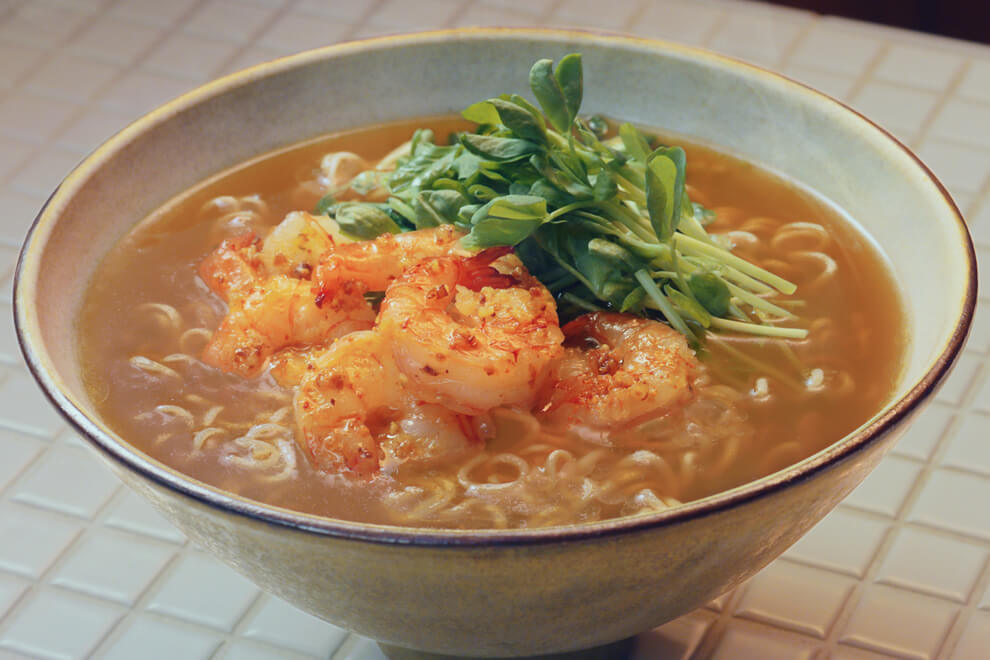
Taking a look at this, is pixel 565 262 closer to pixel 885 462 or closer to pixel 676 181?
pixel 676 181

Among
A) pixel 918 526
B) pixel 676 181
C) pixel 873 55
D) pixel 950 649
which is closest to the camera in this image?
pixel 676 181

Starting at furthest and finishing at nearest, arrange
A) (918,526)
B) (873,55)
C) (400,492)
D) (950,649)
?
1. (873,55)
2. (918,526)
3. (950,649)
4. (400,492)

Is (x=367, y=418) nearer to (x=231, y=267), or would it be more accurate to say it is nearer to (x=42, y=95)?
(x=231, y=267)

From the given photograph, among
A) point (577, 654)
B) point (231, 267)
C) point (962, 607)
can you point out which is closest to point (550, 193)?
point (231, 267)

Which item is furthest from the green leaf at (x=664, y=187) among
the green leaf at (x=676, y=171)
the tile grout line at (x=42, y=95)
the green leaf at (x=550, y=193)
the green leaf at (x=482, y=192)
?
the tile grout line at (x=42, y=95)

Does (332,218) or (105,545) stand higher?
(332,218)

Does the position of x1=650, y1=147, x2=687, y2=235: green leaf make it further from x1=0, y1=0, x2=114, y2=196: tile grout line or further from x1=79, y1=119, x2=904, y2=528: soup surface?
x1=0, y1=0, x2=114, y2=196: tile grout line

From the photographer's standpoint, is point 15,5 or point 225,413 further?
point 15,5

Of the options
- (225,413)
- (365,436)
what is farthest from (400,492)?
(225,413)
